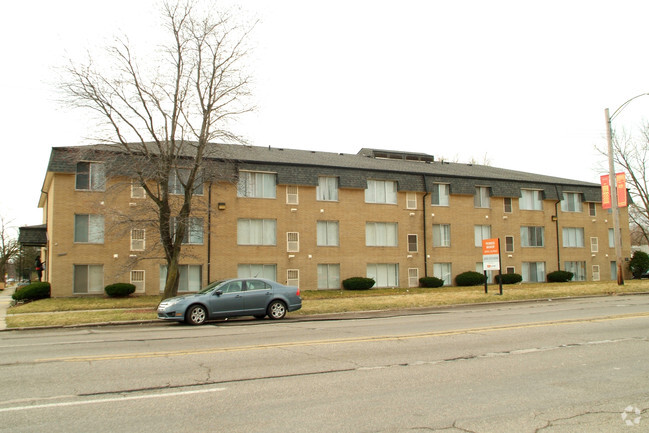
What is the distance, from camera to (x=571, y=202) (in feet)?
139

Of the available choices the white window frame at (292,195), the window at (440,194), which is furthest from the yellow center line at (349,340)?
the window at (440,194)

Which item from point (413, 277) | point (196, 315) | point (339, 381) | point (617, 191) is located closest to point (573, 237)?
point (617, 191)

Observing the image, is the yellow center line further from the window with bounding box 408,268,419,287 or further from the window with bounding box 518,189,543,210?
the window with bounding box 518,189,543,210

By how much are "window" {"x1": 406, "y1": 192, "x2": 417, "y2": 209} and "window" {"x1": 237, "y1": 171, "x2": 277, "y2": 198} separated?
9.35m

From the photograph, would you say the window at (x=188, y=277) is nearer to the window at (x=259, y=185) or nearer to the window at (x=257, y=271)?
the window at (x=257, y=271)

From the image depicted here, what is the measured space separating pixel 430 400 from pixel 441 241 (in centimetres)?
3110

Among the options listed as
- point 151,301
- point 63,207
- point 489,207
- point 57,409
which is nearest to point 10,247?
point 63,207

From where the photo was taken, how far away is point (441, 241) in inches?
1455

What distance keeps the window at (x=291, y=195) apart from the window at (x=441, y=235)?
33.6 feet

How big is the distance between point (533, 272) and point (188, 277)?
25.1 meters

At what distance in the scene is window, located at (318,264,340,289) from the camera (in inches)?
1316

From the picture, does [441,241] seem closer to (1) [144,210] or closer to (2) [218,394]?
(1) [144,210]

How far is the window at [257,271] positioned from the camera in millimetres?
31750

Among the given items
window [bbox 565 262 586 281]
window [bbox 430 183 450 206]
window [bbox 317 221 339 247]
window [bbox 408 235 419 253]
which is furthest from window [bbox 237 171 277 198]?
window [bbox 565 262 586 281]
